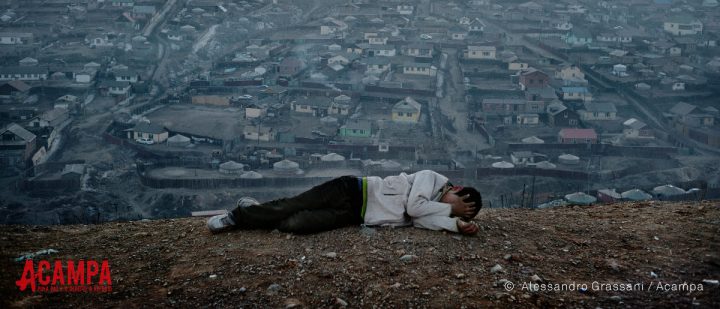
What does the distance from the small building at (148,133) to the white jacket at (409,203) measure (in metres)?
16.1

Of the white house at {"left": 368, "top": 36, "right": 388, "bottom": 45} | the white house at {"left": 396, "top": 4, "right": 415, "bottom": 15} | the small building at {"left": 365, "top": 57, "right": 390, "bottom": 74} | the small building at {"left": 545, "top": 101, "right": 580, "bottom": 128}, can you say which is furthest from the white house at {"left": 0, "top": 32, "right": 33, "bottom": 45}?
the small building at {"left": 545, "top": 101, "right": 580, "bottom": 128}

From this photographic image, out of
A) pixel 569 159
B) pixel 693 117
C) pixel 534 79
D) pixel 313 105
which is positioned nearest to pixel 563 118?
pixel 534 79

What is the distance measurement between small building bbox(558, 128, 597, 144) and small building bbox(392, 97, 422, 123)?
4583 millimetres

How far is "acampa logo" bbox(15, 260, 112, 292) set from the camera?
244cm

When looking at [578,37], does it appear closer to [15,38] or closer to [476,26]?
[476,26]

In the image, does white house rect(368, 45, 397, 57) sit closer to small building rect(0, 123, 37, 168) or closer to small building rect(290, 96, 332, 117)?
small building rect(290, 96, 332, 117)

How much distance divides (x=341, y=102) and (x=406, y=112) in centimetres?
232

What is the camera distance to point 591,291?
2.33m

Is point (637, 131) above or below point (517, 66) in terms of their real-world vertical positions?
below

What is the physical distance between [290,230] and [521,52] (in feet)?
79.3

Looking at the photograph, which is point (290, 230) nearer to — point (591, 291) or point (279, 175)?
point (591, 291)

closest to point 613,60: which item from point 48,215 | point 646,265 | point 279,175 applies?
point 279,175

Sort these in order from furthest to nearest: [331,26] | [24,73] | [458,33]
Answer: [331,26], [458,33], [24,73]

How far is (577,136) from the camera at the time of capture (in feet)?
57.6
